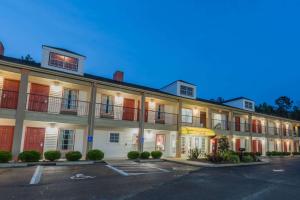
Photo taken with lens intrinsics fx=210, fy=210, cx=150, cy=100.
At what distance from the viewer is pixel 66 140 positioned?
17625 mm

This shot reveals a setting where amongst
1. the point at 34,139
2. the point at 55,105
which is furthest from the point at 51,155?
the point at 55,105

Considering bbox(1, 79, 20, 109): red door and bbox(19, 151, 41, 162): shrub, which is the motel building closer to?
bbox(1, 79, 20, 109): red door

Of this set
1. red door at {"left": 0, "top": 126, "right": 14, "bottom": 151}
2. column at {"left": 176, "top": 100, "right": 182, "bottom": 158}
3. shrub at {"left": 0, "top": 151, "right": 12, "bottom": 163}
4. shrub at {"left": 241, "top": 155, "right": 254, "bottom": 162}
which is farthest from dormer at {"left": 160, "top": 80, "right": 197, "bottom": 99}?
shrub at {"left": 0, "top": 151, "right": 12, "bottom": 163}

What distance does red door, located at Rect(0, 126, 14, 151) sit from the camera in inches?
590

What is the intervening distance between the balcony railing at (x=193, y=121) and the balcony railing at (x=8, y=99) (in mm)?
15768

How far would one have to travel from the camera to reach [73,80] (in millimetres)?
16500

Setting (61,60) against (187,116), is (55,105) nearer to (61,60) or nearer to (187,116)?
(61,60)

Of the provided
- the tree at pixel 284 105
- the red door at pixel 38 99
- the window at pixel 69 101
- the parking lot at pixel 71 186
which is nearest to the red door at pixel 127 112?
the window at pixel 69 101

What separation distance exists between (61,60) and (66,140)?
22.0 feet

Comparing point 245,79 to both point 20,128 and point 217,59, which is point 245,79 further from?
point 20,128

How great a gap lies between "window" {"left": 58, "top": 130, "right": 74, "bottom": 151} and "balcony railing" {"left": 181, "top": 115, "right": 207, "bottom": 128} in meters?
11.6

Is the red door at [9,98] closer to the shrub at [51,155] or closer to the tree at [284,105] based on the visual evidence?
the shrub at [51,155]

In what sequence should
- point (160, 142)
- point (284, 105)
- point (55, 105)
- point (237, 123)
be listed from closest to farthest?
point (55, 105) < point (160, 142) < point (237, 123) < point (284, 105)

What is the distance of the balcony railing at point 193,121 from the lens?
24047 mm
